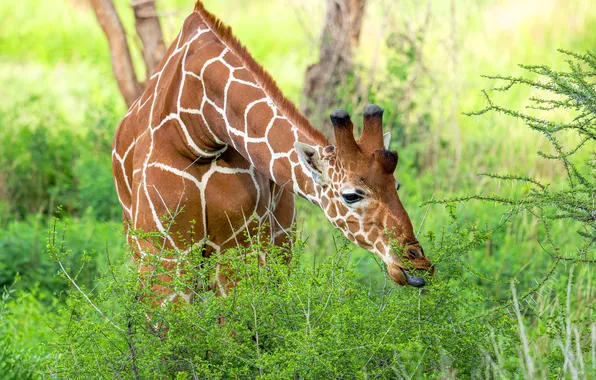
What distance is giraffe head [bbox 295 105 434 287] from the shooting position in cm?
388

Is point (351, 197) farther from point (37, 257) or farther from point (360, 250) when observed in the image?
point (37, 257)

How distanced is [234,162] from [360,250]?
222 cm

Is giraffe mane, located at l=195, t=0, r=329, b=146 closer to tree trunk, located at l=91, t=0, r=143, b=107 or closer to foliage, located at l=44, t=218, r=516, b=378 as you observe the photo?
foliage, located at l=44, t=218, r=516, b=378

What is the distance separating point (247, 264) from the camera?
3932mm


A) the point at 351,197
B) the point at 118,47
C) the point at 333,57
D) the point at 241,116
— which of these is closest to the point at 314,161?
the point at 351,197

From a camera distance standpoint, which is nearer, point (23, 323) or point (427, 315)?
point (427, 315)

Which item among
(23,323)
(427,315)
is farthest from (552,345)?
(23,323)

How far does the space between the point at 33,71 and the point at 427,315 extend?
31.0ft

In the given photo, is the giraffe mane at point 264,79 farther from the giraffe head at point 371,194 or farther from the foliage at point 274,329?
the foliage at point 274,329

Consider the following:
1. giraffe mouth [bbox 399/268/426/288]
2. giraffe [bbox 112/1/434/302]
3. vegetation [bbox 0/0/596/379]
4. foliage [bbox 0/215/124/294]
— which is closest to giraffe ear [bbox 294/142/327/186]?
giraffe [bbox 112/1/434/302]

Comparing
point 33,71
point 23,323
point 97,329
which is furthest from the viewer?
point 33,71

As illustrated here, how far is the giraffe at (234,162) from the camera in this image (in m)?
3.96

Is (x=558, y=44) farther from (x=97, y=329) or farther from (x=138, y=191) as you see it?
(x=97, y=329)

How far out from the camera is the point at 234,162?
4.69 m
